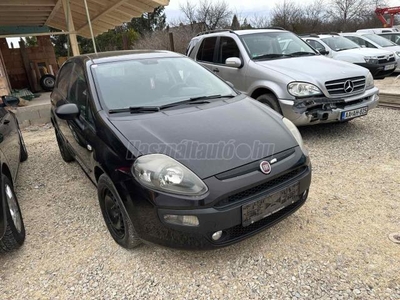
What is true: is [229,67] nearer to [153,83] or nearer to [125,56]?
[125,56]

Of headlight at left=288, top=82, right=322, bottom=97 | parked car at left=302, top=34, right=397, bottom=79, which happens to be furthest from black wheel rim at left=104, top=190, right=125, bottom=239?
parked car at left=302, top=34, right=397, bottom=79

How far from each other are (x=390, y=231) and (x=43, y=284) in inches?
111

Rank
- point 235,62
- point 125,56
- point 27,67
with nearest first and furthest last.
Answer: point 125,56 < point 235,62 < point 27,67

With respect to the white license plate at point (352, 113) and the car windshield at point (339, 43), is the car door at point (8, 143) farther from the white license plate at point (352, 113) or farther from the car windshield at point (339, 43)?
the car windshield at point (339, 43)

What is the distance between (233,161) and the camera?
2.10 metres

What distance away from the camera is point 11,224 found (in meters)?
2.47

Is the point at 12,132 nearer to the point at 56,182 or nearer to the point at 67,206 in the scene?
the point at 56,182

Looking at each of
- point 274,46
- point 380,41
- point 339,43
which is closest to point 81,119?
point 274,46

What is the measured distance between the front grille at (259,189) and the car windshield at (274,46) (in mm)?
3353

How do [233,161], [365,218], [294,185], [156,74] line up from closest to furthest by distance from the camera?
[233,161] < [294,185] < [365,218] < [156,74]

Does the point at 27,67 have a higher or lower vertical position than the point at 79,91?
higher

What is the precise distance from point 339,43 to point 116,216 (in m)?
9.87

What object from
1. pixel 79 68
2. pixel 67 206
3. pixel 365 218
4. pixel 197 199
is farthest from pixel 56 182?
pixel 365 218

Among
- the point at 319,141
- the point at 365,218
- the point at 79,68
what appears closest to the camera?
the point at 365,218
